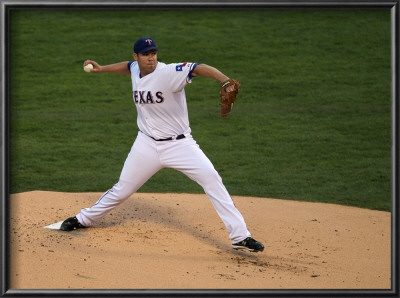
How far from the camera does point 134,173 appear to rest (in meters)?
6.20

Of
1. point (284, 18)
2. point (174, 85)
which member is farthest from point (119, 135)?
point (284, 18)

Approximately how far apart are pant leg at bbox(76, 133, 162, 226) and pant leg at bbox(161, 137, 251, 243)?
0.69 feet

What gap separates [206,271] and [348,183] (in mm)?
4140

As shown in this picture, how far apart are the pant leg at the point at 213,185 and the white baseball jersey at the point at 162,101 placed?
0.54ft

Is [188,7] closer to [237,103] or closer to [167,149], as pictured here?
[167,149]

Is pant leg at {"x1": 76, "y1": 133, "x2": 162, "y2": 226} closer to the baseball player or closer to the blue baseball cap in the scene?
the baseball player

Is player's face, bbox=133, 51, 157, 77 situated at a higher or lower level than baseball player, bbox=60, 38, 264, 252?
higher

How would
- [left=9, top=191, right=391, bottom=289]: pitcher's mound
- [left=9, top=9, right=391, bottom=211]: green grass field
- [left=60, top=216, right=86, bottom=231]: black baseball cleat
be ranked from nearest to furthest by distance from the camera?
[left=9, top=191, right=391, bottom=289]: pitcher's mound, [left=60, top=216, right=86, bottom=231]: black baseball cleat, [left=9, top=9, right=391, bottom=211]: green grass field

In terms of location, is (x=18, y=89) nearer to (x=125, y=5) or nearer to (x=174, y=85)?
(x=174, y=85)

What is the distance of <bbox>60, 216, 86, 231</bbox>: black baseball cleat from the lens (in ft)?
20.9

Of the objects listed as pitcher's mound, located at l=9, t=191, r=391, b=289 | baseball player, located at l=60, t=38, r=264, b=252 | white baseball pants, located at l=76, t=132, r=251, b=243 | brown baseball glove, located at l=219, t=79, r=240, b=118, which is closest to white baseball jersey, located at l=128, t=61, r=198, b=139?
baseball player, located at l=60, t=38, r=264, b=252

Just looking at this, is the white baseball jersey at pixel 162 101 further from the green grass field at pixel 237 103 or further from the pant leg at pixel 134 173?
the green grass field at pixel 237 103

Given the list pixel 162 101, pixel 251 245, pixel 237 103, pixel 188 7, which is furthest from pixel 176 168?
pixel 237 103

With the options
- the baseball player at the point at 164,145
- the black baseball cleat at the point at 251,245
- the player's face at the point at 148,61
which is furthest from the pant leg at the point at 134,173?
the black baseball cleat at the point at 251,245
